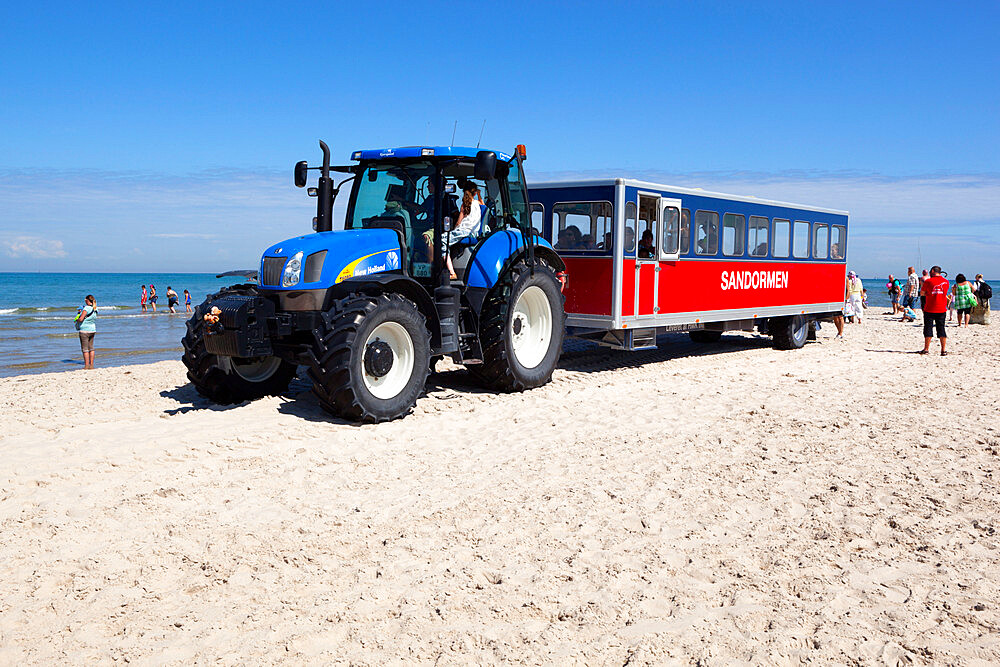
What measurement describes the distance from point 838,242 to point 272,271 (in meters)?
12.4

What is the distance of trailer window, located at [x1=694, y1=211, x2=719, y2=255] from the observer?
1195 centimetres

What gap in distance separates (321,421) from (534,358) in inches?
119

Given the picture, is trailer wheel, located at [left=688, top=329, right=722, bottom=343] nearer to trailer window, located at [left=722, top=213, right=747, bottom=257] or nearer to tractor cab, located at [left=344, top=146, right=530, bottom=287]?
trailer window, located at [left=722, top=213, right=747, bottom=257]

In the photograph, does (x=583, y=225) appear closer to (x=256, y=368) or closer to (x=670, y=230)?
(x=670, y=230)

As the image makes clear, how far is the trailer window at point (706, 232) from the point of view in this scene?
39.2 ft

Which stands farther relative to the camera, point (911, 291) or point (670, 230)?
point (911, 291)

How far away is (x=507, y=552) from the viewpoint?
4.30 meters

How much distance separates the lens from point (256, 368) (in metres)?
8.09

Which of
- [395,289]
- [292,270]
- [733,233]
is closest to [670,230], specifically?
[733,233]

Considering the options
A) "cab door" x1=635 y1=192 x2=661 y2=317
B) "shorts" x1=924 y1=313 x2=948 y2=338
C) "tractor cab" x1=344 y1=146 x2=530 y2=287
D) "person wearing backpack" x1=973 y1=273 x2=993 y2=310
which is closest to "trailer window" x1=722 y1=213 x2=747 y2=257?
"cab door" x1=635 y1=192 x2=661 y2=317

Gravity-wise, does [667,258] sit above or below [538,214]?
below

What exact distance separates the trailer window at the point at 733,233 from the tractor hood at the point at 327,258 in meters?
6.73

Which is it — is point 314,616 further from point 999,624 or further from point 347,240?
point 347,240

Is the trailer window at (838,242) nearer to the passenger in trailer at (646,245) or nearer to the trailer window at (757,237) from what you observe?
the trailer window at (757,237)
